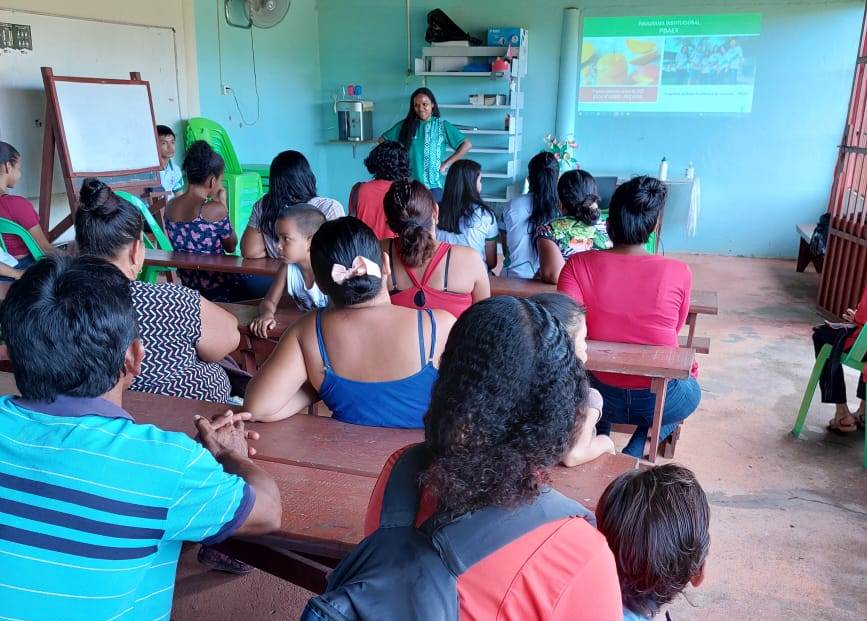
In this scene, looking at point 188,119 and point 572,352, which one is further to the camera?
point 188,119

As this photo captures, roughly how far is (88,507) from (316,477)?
56 centimetres

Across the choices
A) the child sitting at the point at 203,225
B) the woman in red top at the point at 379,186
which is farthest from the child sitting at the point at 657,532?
the child sitting at the point at 203,225

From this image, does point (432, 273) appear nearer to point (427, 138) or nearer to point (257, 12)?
point (427, 138)

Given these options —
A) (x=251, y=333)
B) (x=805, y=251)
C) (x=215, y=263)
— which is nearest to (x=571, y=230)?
(x=251, y=333)

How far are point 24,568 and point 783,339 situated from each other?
4.64m

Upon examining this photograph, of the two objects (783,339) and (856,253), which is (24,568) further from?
(856,253)

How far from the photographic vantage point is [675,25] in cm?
694

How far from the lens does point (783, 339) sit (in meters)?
4.62

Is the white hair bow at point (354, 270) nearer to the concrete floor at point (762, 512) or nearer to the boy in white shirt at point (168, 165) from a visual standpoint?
the concrete floor at point (762, 512)

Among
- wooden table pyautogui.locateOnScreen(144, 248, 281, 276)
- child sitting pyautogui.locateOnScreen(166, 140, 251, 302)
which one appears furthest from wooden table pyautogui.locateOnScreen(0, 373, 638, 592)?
child sitting pyautogui.locateOnScreen(166, 140, 251, 302)

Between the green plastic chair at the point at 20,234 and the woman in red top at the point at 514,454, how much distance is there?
3520 millimetres

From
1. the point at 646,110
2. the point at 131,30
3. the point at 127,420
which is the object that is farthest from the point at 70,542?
the point at 646,110

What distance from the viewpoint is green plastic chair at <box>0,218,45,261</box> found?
363cm

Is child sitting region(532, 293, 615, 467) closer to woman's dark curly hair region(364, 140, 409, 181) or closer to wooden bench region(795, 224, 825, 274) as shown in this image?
woman's dark curly hair region(364, 140, 409, 181)
